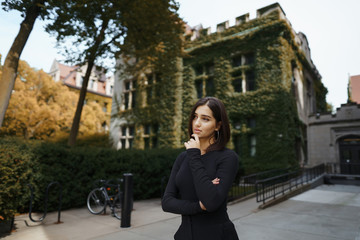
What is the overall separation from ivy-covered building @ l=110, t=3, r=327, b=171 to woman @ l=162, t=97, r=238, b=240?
12.7 meters

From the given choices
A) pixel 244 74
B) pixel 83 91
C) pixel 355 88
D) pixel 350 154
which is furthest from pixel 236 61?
pixel 355 88

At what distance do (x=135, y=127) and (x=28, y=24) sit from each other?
1496cm

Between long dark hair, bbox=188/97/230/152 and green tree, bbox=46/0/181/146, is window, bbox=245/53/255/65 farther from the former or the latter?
long dark hair, bbox=188/97/230/152

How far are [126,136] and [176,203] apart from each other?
73.0 ft

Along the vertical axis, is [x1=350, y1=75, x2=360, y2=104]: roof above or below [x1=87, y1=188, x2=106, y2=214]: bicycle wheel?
above

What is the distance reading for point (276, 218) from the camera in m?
6.81

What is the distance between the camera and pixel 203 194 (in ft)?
5.41

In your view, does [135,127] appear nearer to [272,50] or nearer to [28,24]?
[272,50]

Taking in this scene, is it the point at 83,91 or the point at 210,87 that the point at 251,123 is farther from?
the point at 83,91

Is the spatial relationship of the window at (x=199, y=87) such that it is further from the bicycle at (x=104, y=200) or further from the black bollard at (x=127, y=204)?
the black bollard at (x=127, y=204)

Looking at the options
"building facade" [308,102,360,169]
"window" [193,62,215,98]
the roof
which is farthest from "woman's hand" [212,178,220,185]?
the roof

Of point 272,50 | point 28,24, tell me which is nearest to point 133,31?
point 28,24

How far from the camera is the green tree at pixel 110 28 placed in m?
10.0

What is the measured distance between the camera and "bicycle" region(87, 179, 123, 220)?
730 cm
